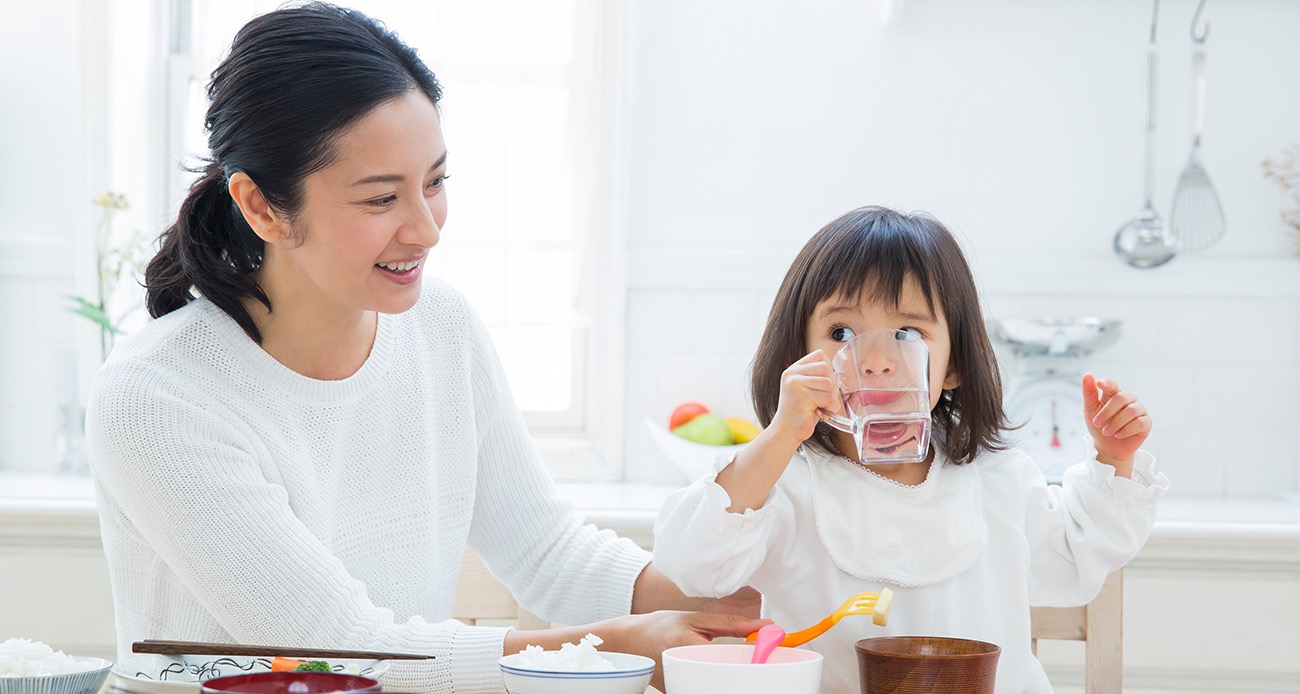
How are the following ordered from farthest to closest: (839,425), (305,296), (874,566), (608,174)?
(608,174) < (305,296) < (874,566) < (839,425)

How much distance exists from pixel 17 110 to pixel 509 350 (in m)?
1.18

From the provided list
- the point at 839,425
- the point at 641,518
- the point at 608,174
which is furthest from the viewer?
the point at 608,174

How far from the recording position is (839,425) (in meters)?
1.13

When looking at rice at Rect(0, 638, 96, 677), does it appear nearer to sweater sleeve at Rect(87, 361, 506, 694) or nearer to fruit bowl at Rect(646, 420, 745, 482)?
sweater sleeve at Rect(87, 361, 506, 694)

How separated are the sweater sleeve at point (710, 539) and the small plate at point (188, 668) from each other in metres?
0.34

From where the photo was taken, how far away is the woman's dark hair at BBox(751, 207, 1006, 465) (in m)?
1.26

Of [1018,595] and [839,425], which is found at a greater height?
[839,425]

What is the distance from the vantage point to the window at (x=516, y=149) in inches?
104

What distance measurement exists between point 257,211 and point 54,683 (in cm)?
60

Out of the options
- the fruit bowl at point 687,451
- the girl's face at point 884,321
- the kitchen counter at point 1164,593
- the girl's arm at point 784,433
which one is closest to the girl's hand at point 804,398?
the girl's arm at point 784,433

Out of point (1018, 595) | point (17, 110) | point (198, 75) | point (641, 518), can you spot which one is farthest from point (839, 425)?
point (17, 110)

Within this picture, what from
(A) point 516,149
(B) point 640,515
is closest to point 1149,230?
(B) point 640,515

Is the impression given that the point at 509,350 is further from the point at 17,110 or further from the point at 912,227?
the point at 912,227

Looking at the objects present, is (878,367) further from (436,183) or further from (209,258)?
(209,258)
